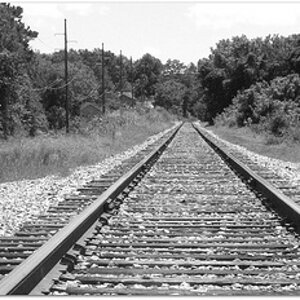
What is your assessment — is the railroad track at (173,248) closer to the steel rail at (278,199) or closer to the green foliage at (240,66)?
the steel rail at (278,199)

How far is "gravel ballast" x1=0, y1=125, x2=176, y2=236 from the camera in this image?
20.1 feet

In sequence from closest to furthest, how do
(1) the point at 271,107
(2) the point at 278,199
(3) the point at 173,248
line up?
(3) the point at 173,248, (2) the point at 278,199, (1) the point at 271,107

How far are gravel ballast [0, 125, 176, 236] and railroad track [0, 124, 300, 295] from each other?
0.80 meters

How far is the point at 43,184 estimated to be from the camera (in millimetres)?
9383

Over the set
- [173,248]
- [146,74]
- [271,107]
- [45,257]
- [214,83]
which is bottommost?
[173,248]

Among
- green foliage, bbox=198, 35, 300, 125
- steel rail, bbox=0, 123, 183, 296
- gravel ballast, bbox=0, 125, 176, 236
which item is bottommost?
gravel ballast, bbox=0, 125, 176, 236

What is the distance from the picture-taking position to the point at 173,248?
4.70m

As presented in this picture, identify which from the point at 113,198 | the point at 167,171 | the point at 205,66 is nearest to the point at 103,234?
the point at 113,198

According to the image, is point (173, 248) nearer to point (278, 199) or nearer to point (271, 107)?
point (278, 199)

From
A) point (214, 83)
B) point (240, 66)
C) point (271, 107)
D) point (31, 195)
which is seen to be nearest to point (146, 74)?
point (214, 83)

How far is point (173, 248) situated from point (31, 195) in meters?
3.77

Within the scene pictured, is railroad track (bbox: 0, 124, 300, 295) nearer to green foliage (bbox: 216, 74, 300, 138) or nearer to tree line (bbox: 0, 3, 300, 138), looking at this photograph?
green foliage (bbox: 216, 74, 300, 138)

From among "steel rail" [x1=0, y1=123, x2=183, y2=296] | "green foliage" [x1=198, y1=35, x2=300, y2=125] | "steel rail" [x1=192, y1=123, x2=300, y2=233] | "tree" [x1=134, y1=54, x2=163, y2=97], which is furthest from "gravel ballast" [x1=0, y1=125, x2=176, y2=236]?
"tree" [x1=134, y1=54, x2=163, y2=97]

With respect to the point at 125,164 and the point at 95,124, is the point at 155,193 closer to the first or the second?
the point at 125,164
